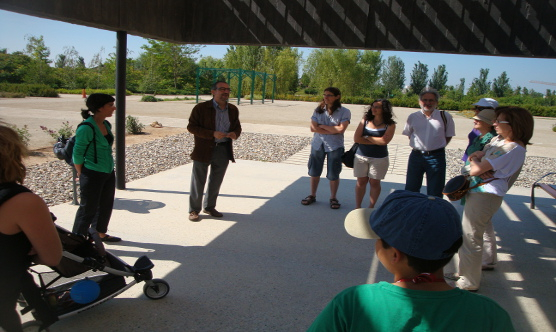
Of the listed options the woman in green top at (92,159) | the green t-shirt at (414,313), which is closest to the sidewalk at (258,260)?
the woman in green top at (92,159)

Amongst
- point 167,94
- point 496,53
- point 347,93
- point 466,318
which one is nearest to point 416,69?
point 347,93

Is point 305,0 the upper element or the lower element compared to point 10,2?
upper

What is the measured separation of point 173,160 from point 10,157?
24.1 feet

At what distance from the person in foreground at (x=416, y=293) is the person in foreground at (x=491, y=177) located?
7.81ft

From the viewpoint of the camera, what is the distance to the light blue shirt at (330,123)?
5617 millimetres

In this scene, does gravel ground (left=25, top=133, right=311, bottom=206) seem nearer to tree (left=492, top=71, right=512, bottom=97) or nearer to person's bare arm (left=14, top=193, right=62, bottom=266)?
person's bare arm (left=14, top=193, right=62, bottom=266)

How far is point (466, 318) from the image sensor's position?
116 centimetres

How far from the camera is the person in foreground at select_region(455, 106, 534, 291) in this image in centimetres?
325

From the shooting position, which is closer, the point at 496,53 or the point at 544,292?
the point at 544,292

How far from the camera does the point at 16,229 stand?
1.98 metres

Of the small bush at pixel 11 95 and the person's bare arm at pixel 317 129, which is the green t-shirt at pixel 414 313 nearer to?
the person's bare arm at pixel 317 129

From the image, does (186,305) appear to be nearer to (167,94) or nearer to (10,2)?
(10,2)

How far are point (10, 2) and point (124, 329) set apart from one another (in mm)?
3062

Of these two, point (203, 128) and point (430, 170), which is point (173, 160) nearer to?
point (203, 128)
